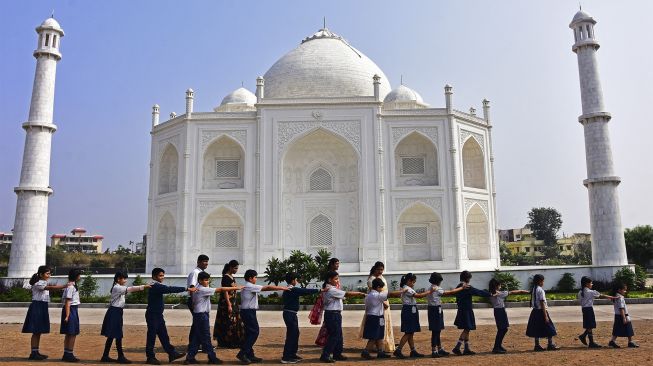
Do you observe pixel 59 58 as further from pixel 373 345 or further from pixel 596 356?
pixel 596 356

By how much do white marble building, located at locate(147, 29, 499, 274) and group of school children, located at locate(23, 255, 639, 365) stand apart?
14.5m

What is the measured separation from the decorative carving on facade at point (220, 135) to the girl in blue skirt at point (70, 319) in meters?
16.6

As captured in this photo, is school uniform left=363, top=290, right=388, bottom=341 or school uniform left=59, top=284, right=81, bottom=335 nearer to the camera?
school uniform left=59, top=284, right=81, bottom=335

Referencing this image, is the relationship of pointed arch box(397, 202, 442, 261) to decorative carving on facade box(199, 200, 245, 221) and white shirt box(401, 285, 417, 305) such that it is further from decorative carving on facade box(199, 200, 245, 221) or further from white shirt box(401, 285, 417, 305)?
white shirt box(401, 285, 417, 305)

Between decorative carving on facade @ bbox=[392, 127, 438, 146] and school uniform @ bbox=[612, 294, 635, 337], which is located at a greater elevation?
decorative carving on facade @ bbox=[392, 127, 438, 146]

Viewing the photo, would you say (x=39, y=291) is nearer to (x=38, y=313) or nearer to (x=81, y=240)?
(x=38, y=313)

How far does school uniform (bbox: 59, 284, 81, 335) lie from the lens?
21.8 feet

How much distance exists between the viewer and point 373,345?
7160mm

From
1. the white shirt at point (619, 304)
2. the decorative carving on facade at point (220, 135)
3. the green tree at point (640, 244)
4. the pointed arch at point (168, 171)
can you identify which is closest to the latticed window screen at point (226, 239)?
the pointed arch at point (168, 171)

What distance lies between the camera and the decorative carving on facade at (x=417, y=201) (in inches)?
894

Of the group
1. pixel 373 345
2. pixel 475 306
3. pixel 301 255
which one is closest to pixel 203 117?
pixel 301 255

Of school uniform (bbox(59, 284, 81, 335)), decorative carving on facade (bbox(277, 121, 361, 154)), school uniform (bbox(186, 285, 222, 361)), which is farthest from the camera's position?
decorative carving on facade (bbox(277, 121, 361, 154))

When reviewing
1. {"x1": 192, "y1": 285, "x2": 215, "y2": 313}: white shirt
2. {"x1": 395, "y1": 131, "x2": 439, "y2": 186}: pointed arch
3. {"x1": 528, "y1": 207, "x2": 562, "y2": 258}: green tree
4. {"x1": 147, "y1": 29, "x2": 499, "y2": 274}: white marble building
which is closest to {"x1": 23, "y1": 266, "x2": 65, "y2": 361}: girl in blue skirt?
{"x1": 192, "y1": 285, "x2": 215, "y2": 313}: white shirt

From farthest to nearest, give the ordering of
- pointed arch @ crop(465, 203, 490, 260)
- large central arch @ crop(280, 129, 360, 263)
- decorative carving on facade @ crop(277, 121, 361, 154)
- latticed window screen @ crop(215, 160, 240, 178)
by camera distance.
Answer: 1. latticed window screen @ crop(215, 160, 240, 178)
2. pointed arch @ crop(465, 203, 490, 260)
3. large central arch @ crop(280, 129, 360, 263)
4. decorative carving on facade @ crop(277, 121, 361, 154)
